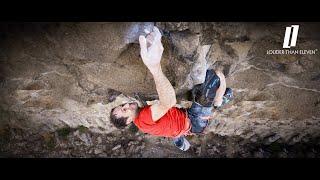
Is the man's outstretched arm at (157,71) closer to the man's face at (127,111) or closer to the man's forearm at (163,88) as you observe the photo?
the man's forearm at (163,88)

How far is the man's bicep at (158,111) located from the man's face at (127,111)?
5.1 inches

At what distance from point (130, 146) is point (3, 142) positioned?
985mm

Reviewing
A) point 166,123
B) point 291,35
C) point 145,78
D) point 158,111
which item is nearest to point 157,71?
point 145,78

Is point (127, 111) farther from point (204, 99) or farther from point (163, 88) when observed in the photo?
point (204, 99)

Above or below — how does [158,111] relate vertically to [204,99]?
below

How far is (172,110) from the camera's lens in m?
3.23

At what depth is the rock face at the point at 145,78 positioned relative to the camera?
119 inches

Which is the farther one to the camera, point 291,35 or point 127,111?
point 127,111

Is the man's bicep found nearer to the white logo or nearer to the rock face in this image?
the rock face

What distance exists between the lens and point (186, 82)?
315 centimetres

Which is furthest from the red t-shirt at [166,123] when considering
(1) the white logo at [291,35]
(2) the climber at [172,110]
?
(1) the white logo at [291,35]

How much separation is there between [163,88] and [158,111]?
20 centimetres
